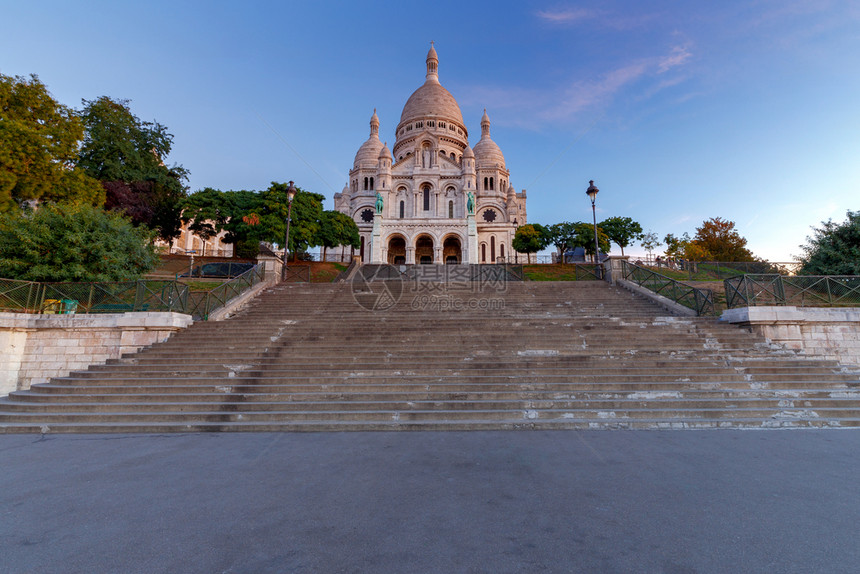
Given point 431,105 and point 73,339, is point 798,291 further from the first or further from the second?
point 431,105

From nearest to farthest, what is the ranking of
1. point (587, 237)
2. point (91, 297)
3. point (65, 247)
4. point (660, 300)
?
point (91, 297)
point (65, 247)
point (660, 300)
point (587, 237)

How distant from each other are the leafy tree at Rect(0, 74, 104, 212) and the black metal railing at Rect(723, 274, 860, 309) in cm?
2651

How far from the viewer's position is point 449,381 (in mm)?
7410

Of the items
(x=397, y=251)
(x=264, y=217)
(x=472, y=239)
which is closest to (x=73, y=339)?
(x=264, y=217)

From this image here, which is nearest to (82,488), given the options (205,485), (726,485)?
(205,485)

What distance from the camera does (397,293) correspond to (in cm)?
1527

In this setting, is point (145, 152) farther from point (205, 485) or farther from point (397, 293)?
point (205, 485)

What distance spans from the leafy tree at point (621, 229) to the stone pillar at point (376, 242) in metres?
22.4

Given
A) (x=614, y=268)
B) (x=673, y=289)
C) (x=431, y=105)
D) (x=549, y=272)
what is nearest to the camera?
(x=673, y=289)

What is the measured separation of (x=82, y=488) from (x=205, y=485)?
3.89 ft

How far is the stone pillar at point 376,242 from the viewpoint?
131 ft

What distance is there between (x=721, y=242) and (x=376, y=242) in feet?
118

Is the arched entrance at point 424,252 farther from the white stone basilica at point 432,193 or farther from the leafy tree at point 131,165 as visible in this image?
the leafy tree at point 131,165

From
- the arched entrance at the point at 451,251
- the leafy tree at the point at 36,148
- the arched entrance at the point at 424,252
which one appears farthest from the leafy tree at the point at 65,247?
the arched entrance at the point at 451,251
